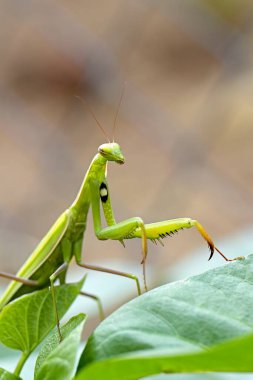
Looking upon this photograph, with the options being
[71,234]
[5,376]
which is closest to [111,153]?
[71,234]

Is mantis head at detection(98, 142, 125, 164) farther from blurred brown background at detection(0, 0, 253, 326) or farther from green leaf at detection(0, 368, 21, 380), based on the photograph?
blurred brown background at detection(0, 0, 253, 326)

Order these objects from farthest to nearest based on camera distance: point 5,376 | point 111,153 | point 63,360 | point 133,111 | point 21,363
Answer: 1. point 133,111
2. point 111,153
3. point 21,363
4. point 5,376
5. point 63,360

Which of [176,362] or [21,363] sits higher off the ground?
[176,362]

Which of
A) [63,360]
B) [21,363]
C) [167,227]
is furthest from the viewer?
[167,227]

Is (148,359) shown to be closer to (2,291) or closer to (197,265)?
(197,265)

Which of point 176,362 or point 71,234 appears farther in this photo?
point 71,234

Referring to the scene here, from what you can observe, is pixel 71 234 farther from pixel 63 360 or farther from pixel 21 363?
pixel 63 360

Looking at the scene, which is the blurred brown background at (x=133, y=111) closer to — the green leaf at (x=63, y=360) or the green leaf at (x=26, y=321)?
the green leaf at (x=26, y=321)
